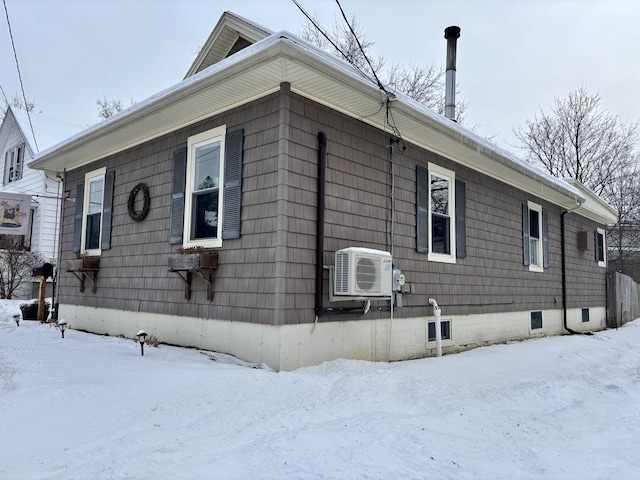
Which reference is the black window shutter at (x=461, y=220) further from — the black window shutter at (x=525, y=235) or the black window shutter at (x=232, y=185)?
the black window shutter at (x=232, y=185)

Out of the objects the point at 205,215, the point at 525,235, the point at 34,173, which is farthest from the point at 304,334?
the point at 34,173

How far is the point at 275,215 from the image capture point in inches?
185

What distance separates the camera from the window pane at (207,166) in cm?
560

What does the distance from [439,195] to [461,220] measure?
0.58 m

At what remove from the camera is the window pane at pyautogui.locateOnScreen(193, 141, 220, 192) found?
220 inches

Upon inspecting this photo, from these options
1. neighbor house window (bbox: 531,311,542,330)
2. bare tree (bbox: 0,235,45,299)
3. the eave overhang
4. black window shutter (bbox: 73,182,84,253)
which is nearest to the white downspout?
the eave overhang

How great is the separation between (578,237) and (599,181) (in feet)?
42.3

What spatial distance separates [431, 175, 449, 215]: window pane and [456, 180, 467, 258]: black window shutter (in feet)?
0.75

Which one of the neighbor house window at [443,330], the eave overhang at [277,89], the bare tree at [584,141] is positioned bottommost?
the neighbor house window at [443,330]

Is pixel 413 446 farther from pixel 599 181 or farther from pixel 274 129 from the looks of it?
pixel 599 181

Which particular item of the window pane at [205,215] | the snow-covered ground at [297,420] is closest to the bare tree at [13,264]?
the snow-covered ground at [297,420]

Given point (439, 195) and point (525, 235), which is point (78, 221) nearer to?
point (439, 195)

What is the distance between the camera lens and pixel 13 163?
55.3 feet

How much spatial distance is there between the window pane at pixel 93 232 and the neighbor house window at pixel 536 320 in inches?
303
